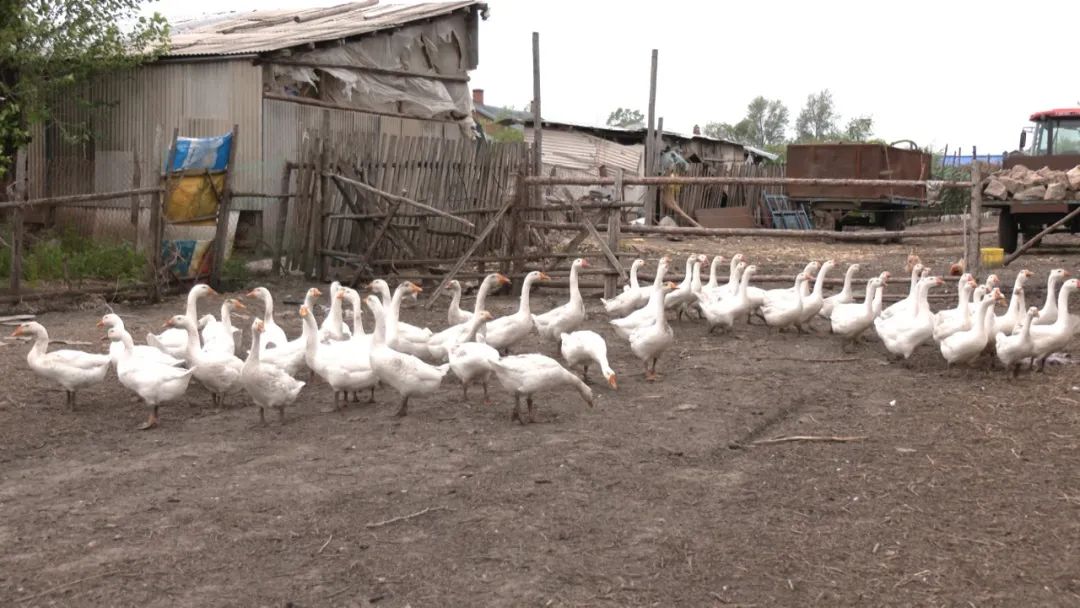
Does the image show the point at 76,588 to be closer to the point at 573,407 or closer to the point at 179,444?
the point at 179,444

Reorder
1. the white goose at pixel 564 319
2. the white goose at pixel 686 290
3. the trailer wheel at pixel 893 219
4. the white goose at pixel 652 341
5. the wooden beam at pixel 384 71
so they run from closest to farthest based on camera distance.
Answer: the white goose at pixel 652 341 → the white goose at pixel 564 319 → the white goose at pixel 686 290 → the wooden beam at pixel 384 71 → the trailer wheel at pixel 893 219

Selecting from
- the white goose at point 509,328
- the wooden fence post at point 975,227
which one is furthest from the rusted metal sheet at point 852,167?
the white goose at point 509,328

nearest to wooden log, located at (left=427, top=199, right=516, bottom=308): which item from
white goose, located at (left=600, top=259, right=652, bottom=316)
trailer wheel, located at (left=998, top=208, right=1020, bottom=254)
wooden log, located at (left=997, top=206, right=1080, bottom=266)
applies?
white goose, located at (left=600, top=259, right=652, bottom=316)

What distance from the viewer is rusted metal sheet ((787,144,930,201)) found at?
2475 centimetres

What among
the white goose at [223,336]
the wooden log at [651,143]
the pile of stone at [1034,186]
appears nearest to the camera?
the white goose at [223,336]

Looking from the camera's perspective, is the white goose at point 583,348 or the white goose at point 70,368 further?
the white goose at point 583,348

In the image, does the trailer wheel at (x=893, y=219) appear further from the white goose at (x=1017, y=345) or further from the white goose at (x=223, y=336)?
the white goose at (x=223, y=336)

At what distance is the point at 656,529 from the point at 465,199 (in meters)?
11.0

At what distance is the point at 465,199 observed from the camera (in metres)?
15.8

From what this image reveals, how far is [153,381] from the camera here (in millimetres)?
7430

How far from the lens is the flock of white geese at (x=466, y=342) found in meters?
7.57

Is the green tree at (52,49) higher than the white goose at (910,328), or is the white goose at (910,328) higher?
the green tree at (52,49)

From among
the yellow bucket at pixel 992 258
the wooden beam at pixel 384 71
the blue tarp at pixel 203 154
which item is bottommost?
the yellow bucket at pixel 992 258

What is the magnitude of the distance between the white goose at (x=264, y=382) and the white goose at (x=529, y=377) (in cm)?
141
